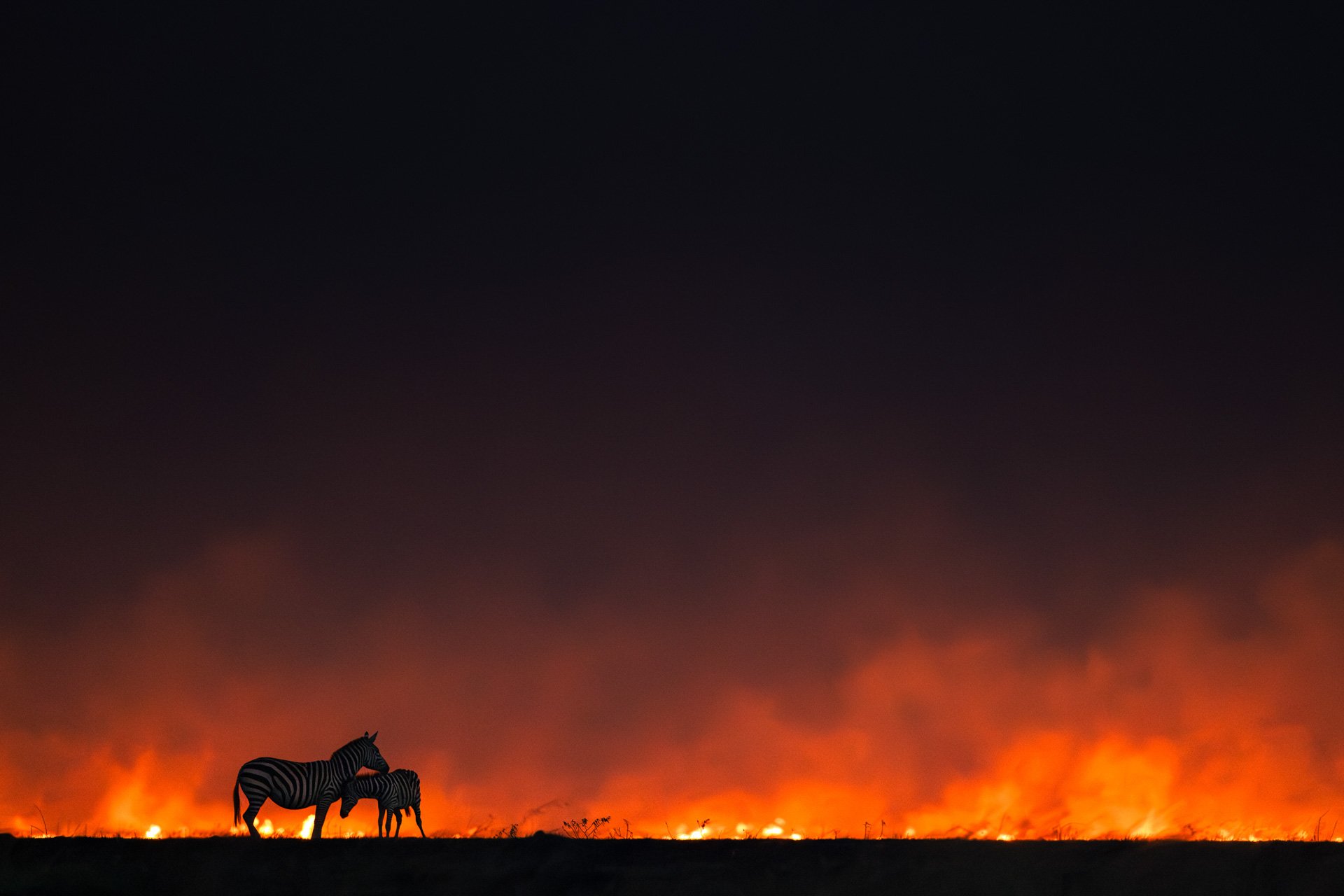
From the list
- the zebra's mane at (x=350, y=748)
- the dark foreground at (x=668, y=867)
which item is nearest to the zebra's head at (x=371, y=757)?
the zebra's mane at (x=350, y=748)

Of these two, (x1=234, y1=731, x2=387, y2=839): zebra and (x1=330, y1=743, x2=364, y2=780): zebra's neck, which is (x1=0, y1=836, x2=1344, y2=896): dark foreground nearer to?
(x1=234, y1=731, x2=387, y2=839): zebra

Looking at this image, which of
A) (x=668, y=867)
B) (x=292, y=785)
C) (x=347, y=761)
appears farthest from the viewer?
(x=347, y=761)

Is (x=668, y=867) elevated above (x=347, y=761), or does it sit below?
below

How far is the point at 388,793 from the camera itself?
79.6 feet

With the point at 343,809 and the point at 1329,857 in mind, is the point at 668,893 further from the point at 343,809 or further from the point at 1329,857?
the point at 1329,857

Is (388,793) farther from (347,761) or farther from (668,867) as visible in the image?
(668,867)

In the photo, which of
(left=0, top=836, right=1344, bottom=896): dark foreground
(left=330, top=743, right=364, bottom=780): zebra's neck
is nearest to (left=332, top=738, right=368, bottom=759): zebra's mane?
(left=330, top=743, right=364, bottom=780): zebra's neck

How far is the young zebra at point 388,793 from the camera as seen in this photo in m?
23.6

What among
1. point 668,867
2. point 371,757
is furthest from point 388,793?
point 668,867

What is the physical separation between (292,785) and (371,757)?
8.89 feet

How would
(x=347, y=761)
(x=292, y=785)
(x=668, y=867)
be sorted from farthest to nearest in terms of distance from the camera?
(x=347, y=761) < (x=292, y=785) < (x=668, y=867)

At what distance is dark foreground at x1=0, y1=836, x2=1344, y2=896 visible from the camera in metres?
18.0

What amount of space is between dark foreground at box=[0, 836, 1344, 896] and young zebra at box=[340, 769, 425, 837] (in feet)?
13.2

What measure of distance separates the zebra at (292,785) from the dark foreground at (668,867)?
238cm
